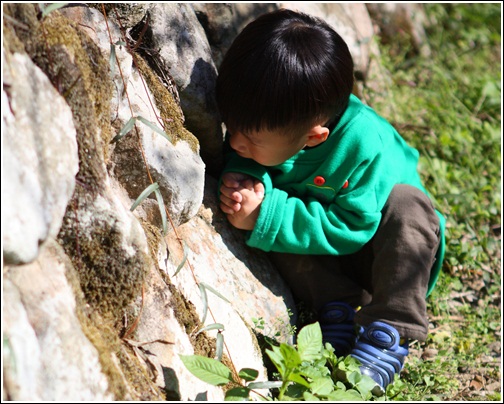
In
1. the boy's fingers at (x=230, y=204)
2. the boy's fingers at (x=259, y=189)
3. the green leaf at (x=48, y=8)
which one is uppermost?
the green leaf at (x=48, y=8)

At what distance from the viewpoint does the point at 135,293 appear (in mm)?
2094

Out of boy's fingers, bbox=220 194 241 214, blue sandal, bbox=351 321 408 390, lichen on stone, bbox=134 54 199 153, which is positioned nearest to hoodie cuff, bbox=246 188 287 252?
boy's fingers, bbox=220 194 241 214

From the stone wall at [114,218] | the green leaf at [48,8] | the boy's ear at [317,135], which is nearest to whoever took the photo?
the stone wall at [114,218]

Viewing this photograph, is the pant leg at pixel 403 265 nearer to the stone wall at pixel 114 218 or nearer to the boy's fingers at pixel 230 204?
the stone wall at pixel 114 218

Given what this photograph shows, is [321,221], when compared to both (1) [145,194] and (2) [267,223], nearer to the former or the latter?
(2) [267,223]

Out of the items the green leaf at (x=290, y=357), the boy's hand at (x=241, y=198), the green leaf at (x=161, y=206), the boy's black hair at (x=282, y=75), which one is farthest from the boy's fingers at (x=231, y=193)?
the green leaf at (x=290, y=357)

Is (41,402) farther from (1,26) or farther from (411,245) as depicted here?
Result: (411,245)

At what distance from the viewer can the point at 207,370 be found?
2051 millimetres

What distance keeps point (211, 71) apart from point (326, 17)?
5.70 ft

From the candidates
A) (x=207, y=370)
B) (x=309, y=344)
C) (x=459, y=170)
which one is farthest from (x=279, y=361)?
(x=459, y=170)

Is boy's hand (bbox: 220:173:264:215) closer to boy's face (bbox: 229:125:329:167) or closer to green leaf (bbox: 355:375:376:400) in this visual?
boy's face (bbox: 229:125:329:167)

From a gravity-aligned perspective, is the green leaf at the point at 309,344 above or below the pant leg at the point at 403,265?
above

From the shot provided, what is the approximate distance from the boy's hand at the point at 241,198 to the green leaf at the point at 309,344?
68 cm

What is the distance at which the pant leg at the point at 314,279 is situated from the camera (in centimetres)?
317
